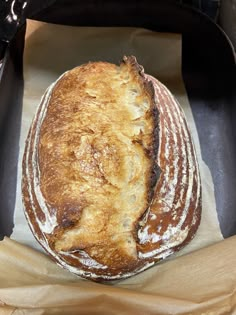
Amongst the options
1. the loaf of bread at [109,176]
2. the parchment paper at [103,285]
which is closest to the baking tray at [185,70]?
the parchment paper at [103,285]

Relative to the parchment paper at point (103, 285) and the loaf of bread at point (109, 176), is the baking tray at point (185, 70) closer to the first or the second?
the parchment paper at point (103, 285)

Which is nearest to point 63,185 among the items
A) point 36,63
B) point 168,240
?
point 168,240

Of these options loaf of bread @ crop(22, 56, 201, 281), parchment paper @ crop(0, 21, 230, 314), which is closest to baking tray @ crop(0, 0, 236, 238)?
parchment paper @ crop(0, 21, 230, 314)

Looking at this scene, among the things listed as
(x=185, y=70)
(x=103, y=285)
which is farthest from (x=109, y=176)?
(x=185, y=70)

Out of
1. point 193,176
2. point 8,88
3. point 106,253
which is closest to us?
point 106,253

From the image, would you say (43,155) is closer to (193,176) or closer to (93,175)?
Result: (93,175)

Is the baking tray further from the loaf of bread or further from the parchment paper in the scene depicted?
the loaf of bread

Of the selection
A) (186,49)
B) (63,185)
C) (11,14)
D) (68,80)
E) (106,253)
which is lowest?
(106,253)
